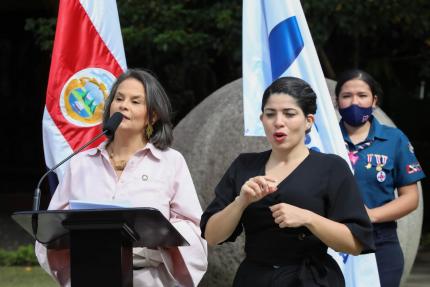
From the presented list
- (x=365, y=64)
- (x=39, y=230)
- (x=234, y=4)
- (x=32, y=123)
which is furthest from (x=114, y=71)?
(x=32, y=123)

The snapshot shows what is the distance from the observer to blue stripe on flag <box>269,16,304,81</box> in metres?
5.39

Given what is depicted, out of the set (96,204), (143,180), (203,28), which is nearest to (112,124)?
(143,180)

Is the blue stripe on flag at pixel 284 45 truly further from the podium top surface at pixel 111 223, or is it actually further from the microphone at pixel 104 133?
the podium top surface at pixel 111 223

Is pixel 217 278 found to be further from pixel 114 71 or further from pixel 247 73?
pixel 247 73

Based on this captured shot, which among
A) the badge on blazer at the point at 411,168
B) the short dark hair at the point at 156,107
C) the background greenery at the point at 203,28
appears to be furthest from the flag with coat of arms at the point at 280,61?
the background greenery at the point at 203,28

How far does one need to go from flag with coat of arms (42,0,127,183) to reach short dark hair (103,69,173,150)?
1711 mm

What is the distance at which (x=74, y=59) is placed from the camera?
6.35 meters

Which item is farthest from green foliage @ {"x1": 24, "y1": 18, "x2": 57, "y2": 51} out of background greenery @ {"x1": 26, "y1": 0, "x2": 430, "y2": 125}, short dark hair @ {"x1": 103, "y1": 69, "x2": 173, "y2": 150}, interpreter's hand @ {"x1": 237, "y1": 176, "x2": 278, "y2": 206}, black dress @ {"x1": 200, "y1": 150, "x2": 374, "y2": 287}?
interpreter's hand @ {"x1": 237, "y1": 176, "x2": 278, "y2": 206}

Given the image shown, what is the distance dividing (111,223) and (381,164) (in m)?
1.95

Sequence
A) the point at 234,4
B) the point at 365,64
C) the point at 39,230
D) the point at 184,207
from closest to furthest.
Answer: the point at 39,230, the point at 184,207, the point at 234,4, the point at 365,64

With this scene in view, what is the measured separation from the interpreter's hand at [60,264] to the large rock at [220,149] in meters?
3.12

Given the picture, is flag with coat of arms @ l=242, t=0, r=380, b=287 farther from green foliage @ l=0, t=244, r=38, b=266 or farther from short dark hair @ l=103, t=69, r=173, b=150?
green foliage @ l=0, t=244, r=38, b=266

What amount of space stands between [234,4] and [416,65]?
17.2 feet

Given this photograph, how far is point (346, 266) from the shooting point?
16.5 feet
